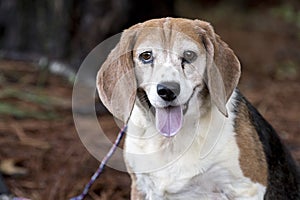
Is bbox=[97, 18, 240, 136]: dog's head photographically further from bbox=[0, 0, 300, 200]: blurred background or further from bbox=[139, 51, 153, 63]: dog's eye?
bbox=[0, 0, 300, 200]: blurred background

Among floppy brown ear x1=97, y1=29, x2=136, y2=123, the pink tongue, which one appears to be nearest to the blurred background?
floppy brown ear x1=97, y1=29, x2=136, y2=123

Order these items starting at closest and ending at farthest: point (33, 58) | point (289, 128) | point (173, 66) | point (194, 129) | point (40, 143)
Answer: point (173, 66) → point (194, 129) → point (40, 143) → point (289, 128) → point (33, 58)

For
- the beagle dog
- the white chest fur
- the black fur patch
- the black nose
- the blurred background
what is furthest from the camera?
the blurred background

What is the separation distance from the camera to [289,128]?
5652 mm

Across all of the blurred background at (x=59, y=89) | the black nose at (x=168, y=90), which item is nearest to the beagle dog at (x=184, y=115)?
the black nose at (x=168, y=90)

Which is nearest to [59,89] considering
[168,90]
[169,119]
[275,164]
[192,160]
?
[275,164]

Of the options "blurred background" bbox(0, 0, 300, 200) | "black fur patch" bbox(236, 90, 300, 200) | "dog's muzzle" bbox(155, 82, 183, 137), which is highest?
"dog's muzzle" bbox(155, 82, 183, 137)

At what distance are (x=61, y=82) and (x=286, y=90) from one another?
7.37 ft

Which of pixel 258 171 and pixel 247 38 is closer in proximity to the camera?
pixel 258 171

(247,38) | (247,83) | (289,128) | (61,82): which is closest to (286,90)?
A: (247,83)

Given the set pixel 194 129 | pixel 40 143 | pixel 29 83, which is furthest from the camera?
pixel 29 83

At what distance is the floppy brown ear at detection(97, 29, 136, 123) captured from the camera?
10.5 feet

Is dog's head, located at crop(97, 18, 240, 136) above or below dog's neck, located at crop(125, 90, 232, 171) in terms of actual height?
above

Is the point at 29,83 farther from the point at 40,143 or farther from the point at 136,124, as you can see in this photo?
the point at 136,124
